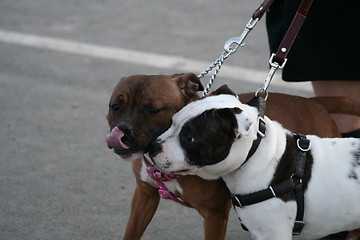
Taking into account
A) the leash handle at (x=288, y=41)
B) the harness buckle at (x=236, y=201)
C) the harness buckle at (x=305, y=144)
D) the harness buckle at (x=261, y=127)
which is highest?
the leash handle at (x=288, y=41)

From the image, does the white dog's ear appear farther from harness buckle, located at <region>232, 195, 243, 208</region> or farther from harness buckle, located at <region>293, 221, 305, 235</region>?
harness buckle, located at <region>293, 221, 305, 235</region>

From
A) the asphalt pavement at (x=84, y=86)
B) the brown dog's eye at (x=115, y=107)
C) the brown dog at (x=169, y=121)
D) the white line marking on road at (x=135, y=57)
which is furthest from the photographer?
the white line marking on road at (x=135, y=57)

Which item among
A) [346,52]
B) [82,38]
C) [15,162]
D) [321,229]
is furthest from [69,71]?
[321,229]

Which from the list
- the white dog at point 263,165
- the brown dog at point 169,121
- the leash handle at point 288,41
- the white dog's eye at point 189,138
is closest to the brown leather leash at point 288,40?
the leash handle at point 288,41

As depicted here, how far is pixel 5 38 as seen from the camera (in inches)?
318

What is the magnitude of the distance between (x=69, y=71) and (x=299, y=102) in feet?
11.5

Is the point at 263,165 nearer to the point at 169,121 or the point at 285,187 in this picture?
the point at 285,187

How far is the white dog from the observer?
3518 millimetres

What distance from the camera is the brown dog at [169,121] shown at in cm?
372

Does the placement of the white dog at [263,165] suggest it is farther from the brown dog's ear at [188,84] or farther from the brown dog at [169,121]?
the brown dog's ear at [188,84]

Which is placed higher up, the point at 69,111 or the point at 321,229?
the point at 321,229

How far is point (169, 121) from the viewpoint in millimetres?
3785

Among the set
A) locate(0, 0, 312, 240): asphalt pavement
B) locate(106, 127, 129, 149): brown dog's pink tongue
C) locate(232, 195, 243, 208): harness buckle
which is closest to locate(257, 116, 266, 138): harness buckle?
locate(232, 195, 243, 208): harness buckle

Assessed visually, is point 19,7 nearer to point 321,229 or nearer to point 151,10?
point 151,10
